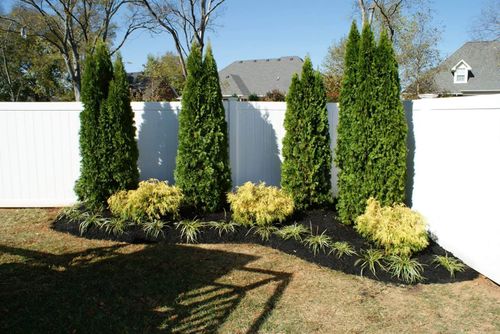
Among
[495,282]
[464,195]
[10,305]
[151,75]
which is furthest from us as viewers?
[151,75]

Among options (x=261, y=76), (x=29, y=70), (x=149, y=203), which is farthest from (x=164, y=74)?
(x=149, y=203)

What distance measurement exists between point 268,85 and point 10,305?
33341 mm

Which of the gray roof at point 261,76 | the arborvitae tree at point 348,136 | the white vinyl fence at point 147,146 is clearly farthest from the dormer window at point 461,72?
the arborvitae tree at point 348,136

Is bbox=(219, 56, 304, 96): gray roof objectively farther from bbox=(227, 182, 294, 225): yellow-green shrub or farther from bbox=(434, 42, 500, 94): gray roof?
bbox=(227, 182, 294, 225): yellow-green shrub

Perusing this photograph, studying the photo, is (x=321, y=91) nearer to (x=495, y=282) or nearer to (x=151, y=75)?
(x=495, y=282)

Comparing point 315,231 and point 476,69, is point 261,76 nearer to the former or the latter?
point 476,69

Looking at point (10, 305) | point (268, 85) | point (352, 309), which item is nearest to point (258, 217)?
point (352, 309)

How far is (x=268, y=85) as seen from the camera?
35.6 metres

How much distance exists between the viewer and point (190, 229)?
594 cm

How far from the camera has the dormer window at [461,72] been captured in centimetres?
2984

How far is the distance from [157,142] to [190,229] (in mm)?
2500

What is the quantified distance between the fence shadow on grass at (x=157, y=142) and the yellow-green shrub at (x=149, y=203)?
143 cm

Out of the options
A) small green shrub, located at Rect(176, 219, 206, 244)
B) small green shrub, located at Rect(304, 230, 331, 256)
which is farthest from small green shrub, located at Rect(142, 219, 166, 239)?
small green shrub, located at Rect(304, 230, 331, 256)

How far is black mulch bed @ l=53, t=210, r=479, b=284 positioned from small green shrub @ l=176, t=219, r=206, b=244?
7 cm
